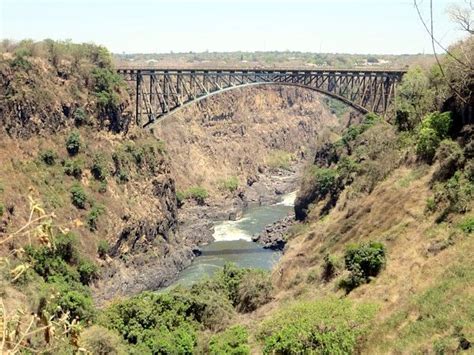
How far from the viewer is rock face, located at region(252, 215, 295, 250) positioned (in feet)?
171

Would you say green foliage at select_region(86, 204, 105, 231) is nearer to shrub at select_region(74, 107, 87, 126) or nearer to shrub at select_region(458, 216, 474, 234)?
shrub at select_region(74, 107, 87, 126)

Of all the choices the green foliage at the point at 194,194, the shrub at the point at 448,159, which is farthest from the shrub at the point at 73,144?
the shrub at the point at 448,159

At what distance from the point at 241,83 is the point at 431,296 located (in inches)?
1498

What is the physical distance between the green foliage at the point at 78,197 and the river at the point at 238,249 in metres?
9.04

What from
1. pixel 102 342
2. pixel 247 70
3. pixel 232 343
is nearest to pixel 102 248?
pixel 102 342

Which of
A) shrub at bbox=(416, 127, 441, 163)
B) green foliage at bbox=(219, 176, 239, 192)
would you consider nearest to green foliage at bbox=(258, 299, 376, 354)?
shrub at bbox=(416, 127, 441, 163)

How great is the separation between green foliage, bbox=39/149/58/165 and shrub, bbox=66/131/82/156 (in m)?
1.60

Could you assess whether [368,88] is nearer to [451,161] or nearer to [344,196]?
[344,196]

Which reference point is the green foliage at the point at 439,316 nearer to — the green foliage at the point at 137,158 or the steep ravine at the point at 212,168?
the steep ravine at the point at 212,168

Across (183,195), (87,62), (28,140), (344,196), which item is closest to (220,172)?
(183,195)

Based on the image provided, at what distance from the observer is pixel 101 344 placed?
Result: 68.5ft

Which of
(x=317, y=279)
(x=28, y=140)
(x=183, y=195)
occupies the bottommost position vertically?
(x=183, y=195)

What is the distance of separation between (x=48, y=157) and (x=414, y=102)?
2579 cm

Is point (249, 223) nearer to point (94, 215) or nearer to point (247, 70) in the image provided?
point (247, 70)
